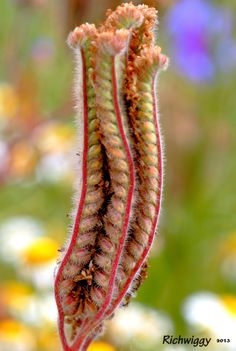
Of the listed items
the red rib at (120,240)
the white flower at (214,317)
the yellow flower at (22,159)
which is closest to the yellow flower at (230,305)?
the white flower at (214,317)

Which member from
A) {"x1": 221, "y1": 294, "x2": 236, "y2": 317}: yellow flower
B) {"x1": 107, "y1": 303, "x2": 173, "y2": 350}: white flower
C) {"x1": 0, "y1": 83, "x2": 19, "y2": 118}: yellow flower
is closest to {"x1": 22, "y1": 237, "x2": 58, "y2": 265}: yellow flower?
{"x1": 107, "y1": 303, "x2": 173, "y2": 350}: white flower

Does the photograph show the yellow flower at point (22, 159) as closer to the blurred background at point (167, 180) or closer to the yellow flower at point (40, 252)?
the blurred background at point (167, 180)

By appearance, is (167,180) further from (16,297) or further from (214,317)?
(214,317)

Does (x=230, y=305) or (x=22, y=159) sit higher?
(x=22, y=159)

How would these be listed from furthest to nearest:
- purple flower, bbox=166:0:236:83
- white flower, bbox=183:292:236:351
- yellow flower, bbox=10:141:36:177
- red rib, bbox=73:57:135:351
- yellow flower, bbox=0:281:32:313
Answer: purple flower, bbox=166:0:236:83 → yellow flower, bbox=10:141:36:177 → yellow flower, bbox=0:281:32:313 → white flower, bbox=183:292:236:351 → red rib, bbox=73:57:135:351

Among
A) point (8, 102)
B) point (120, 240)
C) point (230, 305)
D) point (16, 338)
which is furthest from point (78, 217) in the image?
point (8, 102)

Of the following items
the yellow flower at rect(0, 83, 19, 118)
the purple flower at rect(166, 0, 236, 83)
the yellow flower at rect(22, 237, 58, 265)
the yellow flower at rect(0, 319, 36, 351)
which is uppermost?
the purple flower at rect(166, 0, 236, 83)

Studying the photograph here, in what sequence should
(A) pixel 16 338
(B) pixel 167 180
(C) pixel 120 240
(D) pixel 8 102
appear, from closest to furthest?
(C) pixel 120 240
(A) pixel 16 338
(D) pixel 8 102
(B) pixel 167 180

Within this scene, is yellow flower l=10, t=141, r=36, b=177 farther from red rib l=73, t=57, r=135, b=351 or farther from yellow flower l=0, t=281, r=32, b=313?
red rib l=73, t=57, r=135, b=351
